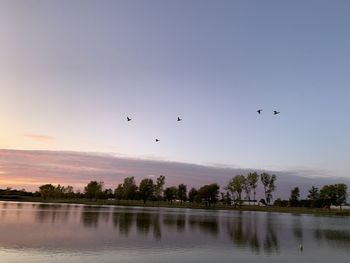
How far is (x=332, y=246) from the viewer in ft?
147

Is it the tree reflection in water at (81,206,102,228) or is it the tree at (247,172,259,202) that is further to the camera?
the tree at (247,172,259,202)

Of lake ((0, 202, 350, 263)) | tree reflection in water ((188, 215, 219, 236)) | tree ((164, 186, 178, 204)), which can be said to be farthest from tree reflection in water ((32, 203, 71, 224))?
tree ((164, 186, 178, 204))

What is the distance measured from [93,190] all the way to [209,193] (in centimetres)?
5327

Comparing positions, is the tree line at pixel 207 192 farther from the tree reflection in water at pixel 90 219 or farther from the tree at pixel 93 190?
the tree reflection in water at pixel 90 219

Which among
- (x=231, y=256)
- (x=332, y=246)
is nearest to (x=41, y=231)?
(x=231, y=256)

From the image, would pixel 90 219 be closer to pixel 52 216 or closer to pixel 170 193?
pixel 52 216

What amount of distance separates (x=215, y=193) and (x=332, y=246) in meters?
126

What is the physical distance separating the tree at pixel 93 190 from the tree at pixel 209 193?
4669cm

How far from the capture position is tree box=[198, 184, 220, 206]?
16962cm

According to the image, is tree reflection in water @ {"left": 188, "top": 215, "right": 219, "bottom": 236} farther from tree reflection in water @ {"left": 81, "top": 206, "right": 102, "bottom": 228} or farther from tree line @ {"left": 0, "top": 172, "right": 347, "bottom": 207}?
tree line @ {"left": 0, "top": 172, "right": 347, "bottom": 207}

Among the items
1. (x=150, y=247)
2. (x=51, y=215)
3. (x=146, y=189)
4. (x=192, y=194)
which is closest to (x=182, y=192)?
(x=192, y=194)

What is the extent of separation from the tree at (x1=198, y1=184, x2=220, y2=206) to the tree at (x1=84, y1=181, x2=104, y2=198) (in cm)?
4669

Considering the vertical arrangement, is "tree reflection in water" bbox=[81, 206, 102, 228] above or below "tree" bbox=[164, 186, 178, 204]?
below

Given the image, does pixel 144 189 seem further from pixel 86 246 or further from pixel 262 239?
pixel 86 246
